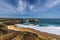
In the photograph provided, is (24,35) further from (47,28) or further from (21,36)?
(47,28)

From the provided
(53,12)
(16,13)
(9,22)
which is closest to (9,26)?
(9,22)

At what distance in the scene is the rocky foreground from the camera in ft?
6.56

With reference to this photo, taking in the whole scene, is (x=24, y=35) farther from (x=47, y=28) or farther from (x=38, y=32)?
(x=47, y=28)

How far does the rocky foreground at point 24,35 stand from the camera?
2000mm

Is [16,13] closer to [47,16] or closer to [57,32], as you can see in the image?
[47,16]

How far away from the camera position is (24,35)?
2.06m

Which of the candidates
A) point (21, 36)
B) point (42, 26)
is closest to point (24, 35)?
point (21, 36)

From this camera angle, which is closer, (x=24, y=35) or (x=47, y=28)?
(x=24, y=35)

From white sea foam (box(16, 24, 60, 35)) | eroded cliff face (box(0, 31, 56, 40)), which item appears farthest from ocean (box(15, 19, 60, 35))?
eroded cliff face (box(0, 31, 56, 40))

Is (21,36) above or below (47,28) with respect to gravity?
below

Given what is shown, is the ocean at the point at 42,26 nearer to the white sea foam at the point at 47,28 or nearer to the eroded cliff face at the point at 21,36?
the white sea foam at the point at 47,28

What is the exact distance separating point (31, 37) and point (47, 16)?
1.69ft

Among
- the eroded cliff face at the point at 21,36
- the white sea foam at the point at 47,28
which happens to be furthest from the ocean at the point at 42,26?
the eroded cliff face at the point at 21,36

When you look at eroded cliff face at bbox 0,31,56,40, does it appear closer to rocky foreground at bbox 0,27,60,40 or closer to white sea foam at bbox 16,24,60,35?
rocky foreground at bbox 0,27,60,40
